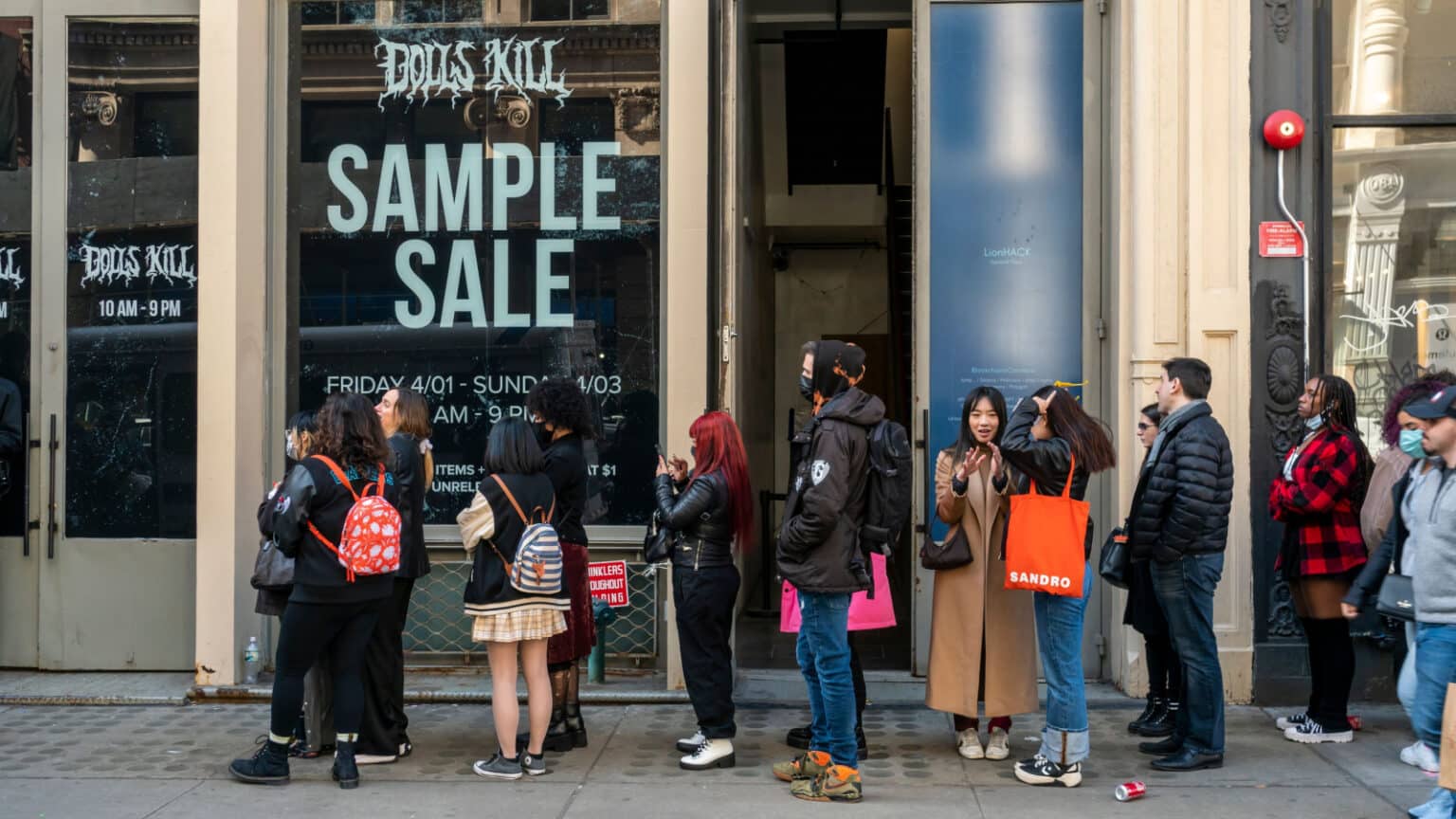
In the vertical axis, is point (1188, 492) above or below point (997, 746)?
above

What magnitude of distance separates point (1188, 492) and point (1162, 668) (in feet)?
4.14

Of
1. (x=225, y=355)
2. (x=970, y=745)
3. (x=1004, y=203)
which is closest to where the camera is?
(x=970, y=745)

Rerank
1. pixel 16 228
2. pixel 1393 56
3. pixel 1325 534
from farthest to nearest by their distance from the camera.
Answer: pixel 16 228 → pixel 1393 56 → pixel 1325 534

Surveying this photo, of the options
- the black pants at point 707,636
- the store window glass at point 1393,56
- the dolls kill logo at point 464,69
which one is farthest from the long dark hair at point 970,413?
the dolls kill logo at point 464,69

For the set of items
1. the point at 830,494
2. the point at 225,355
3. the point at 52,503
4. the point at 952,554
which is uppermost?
the point at 225,355

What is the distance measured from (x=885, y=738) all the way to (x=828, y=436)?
1932 millimetres

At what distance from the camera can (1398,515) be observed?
18.6ft

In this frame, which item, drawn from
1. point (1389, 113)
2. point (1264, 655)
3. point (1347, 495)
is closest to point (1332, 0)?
point (1389, 113)

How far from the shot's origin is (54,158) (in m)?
8.44

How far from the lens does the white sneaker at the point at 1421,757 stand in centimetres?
602

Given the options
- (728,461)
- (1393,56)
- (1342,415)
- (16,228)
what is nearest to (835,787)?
(728,461)

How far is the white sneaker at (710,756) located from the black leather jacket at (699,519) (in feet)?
2.77

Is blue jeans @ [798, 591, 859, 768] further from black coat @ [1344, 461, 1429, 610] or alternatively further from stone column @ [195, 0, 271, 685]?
stone column @ [195, 0, 271, 685]

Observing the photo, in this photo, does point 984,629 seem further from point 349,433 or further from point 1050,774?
point 349,433
